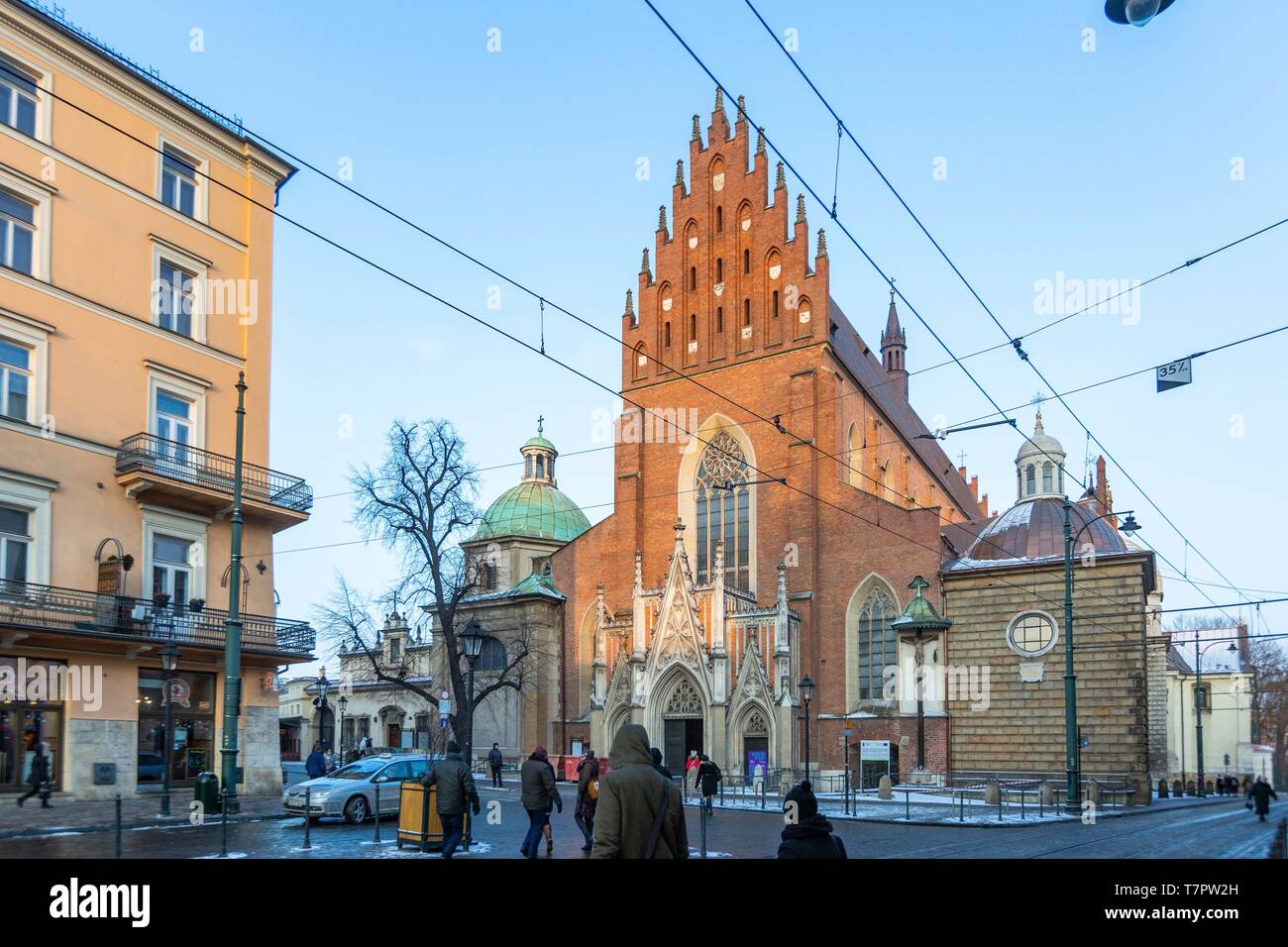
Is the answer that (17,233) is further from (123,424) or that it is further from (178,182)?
(178,182)

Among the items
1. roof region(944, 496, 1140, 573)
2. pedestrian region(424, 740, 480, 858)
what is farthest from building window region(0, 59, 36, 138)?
roof region(944, 496, 1140, 573)

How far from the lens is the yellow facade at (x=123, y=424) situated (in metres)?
23.2

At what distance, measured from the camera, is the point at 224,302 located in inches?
1118

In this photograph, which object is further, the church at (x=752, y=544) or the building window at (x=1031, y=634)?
the church at (x=752, y=544)

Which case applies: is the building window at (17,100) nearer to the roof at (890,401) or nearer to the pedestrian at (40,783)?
the pedestrian at (40,783)

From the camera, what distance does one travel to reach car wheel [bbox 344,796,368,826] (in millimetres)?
21500

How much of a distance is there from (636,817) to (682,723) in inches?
1502

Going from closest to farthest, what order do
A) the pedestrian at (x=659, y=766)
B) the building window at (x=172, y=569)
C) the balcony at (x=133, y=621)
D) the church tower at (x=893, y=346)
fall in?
the pedestrian at (x=659, y=766) → the balcony at (x=133, y=621) → the building window at (x=172, y=569) → the church tower at (x=893, y=346)

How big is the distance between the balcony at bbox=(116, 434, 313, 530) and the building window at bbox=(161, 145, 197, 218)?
5.98 m

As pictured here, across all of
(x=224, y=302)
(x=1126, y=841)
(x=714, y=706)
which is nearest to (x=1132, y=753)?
(x=714, y=706)

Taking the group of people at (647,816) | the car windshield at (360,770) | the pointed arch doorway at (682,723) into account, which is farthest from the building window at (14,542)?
the pointed arch doorway at (682,723)
